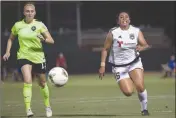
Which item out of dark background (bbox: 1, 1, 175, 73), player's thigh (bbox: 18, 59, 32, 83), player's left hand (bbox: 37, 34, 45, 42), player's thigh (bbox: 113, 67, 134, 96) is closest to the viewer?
player's thigh (bbox: 18, 59, 32, 83)

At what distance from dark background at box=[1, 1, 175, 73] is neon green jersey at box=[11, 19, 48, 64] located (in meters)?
23.4

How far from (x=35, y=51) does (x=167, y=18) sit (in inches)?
1409

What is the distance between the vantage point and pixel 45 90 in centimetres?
958

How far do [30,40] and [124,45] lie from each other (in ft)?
6.25

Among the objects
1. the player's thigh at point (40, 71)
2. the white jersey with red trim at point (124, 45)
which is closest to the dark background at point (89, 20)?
the player's thigh at point (40, 71)

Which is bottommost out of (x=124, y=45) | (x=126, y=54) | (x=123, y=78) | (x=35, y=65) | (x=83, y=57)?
(x=83, y=57)

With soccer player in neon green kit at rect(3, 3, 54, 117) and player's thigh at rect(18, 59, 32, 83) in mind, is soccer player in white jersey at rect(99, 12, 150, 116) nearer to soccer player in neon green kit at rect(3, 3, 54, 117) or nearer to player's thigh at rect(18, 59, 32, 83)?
soccer player in neon green kit at rect(3, 3, 54, 117)

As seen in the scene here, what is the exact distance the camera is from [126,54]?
9.70 metres

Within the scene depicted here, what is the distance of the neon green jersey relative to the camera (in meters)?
9.30

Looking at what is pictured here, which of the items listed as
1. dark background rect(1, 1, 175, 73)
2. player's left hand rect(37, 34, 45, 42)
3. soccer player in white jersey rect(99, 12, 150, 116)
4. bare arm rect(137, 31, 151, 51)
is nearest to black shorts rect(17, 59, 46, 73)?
player's left hand rect(37, 34, 45, 42)

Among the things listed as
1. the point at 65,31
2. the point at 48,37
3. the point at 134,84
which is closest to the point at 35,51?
the point at 48,37

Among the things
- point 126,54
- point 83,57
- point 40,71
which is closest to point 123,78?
point 126,54

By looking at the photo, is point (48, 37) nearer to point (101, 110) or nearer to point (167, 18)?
point (101, 110)

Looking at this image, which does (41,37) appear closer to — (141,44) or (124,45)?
(124,45)
